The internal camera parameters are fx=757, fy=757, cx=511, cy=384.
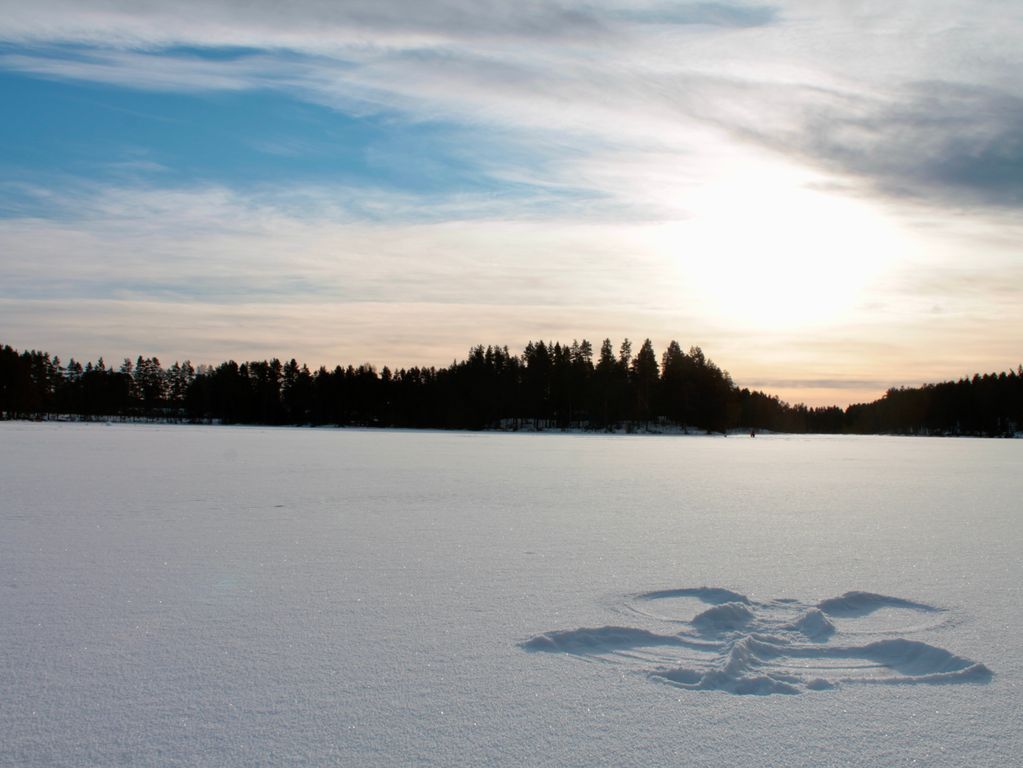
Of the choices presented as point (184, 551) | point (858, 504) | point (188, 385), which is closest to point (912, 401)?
point (188, 385)

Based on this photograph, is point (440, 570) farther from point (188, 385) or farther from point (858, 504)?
point (188, 385)

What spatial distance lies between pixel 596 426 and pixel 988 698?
88475 millimetres

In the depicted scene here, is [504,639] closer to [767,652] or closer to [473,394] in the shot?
[767,652]

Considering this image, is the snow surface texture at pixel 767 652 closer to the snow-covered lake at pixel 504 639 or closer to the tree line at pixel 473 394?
the snow-covered lake at pixel 504 639

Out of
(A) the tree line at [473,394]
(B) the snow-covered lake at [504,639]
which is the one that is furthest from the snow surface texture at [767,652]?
(A) the tree line at [473,394]

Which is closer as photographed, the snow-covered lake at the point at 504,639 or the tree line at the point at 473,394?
the snow-covered lake at the point at 504,639

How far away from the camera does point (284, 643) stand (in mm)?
4301

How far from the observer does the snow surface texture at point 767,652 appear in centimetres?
386

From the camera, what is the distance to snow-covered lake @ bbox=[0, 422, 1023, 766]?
312 centimetres

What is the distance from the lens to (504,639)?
4449mm

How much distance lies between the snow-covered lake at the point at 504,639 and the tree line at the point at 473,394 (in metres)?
81.7

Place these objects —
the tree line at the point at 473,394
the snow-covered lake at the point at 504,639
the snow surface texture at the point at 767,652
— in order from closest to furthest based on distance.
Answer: the snow-covered lake at the point at 504,639, the snow surface texture at the point at 767,652, the tree line at the point at 473,394

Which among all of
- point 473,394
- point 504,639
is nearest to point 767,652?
point 504,639

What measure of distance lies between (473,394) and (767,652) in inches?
3578
